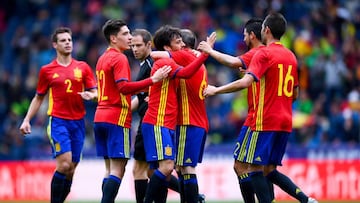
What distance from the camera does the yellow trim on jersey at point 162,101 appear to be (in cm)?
1340

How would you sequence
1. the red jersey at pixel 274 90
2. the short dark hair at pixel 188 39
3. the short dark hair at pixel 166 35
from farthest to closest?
the short dark hair at pixel 188 39
the short dark hair at pixel 166 35
the red jersey at pixel 274 90

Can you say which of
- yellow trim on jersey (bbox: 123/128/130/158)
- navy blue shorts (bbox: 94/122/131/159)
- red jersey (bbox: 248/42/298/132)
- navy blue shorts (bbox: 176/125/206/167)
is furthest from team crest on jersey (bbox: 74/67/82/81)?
red jersey (bbox: 248/42/298/132)

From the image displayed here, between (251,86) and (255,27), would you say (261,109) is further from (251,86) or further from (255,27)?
(255,27)

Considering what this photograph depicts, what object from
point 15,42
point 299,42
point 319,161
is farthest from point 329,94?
point 15,42

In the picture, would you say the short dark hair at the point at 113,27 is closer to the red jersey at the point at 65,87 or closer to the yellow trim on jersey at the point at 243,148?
the red jersey at the point at 65,87

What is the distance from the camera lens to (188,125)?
539 inches

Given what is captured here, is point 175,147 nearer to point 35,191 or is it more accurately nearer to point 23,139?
point 35,191

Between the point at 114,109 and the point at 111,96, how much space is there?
18cm

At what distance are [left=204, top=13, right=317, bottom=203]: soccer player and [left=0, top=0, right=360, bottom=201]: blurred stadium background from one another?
7355mm

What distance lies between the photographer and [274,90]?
1300 centimetres

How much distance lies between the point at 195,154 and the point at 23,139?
11.3 metres

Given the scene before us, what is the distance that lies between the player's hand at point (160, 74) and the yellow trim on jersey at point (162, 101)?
23cm

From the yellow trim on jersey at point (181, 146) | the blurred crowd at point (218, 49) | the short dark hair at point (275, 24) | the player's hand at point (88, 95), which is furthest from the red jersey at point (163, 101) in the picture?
the blurred crowd at point (218, 49)

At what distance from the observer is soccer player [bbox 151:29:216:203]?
1368 cm
